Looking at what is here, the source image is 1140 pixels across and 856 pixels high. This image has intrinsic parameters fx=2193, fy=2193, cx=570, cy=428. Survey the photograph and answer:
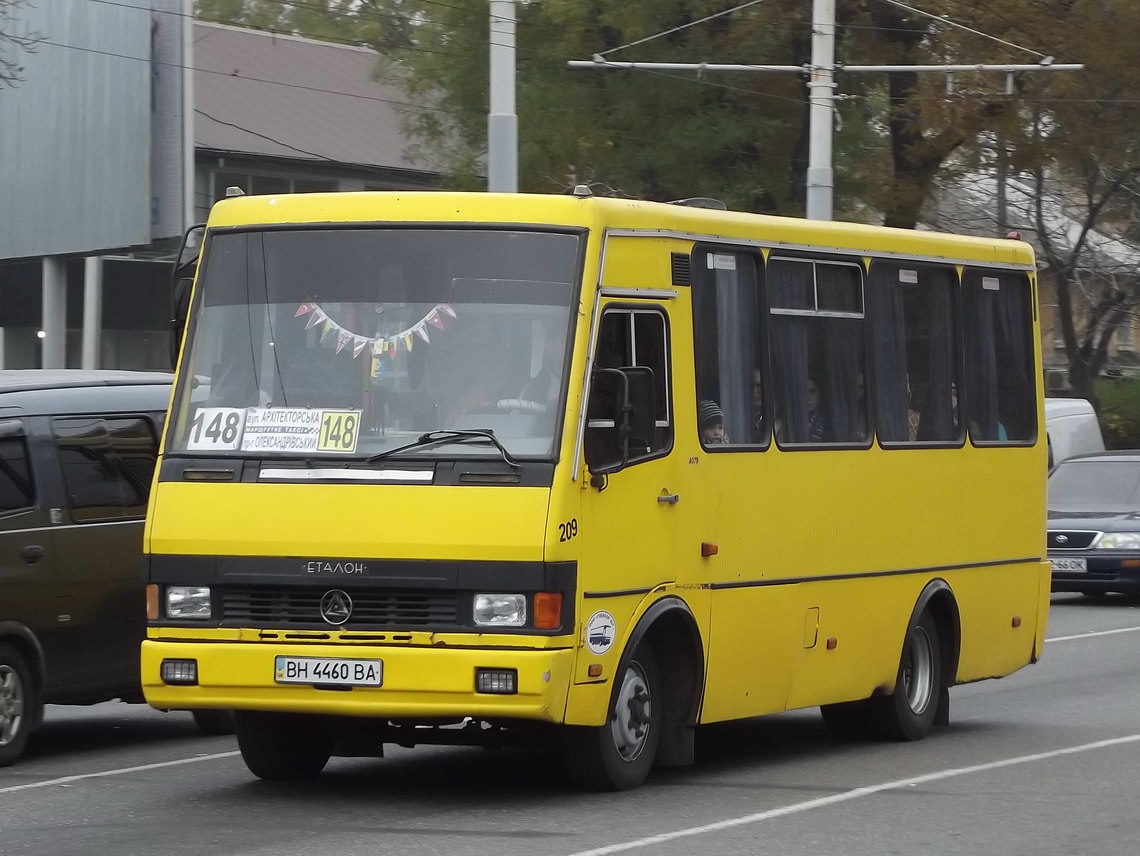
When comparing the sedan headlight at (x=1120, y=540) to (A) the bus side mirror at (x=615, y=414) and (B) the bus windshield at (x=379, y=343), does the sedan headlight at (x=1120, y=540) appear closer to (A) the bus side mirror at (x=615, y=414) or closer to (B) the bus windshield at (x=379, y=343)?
(A) the bus side mirror at (x=615, y=414)

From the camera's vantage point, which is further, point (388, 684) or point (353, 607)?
point (353, 607)

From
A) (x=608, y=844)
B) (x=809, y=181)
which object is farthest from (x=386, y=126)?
(x=608, y=844)

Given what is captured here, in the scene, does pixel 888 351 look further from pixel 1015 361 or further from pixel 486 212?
pixel 486 212

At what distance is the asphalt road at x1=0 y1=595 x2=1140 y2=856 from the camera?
8344 mm

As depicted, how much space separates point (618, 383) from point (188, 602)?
2.01 m

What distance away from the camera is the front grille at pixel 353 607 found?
8.84 metres

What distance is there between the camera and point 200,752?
11.7 metres

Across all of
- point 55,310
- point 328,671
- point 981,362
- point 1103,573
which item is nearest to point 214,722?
point 328,671

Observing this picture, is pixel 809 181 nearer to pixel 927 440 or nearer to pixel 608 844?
pixel 927 440

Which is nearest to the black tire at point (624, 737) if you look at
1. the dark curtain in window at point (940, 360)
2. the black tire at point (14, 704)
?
the black tire at point (14, 704)

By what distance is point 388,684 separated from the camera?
28.9 ft

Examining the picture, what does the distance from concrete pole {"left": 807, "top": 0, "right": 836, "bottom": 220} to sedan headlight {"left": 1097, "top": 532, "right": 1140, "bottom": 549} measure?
15.2 ft

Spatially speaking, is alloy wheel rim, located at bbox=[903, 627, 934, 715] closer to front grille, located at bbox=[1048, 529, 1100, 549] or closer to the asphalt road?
the asphalt road

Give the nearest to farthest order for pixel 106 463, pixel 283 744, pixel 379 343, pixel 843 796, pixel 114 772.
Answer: pixel 379 343, pixel 843 796, pixel 283 744, pixel 114 772, pixel 106 463
